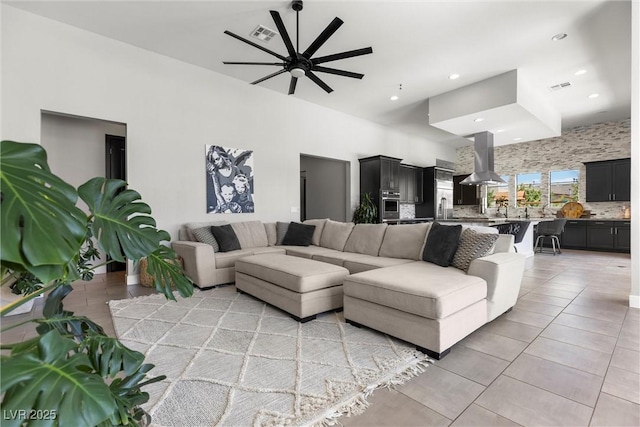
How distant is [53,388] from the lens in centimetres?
63

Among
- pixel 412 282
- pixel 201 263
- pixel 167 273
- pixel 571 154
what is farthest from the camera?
pixel 571 154

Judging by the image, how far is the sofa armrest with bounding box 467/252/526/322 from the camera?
8.37 ft

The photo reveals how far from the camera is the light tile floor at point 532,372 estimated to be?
4.96 feet

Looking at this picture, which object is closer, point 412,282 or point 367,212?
point 412,282

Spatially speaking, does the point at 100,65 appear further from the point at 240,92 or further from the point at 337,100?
the point at 337,100

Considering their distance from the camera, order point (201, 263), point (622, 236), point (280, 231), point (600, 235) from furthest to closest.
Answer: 1. point (600, 235)
2. point (622, 236)
3. point (280, 231)
4. point (201, 263)

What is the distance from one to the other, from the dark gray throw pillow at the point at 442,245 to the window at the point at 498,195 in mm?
7367

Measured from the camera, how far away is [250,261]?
344cm

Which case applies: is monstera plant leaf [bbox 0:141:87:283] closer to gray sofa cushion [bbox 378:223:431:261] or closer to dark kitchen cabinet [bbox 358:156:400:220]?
gray sofa cushion [bbox 378:223:431:261]

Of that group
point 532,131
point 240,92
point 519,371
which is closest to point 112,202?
point 519,371

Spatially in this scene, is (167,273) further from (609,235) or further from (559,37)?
(609,235)

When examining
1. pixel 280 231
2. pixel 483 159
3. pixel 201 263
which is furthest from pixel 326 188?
pixel 201 263

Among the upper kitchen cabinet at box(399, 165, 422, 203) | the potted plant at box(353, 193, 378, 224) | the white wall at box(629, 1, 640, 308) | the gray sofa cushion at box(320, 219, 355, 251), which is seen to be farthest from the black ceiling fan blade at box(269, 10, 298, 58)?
the upper kitchen cabinet at box(399, 165, 422, 203)

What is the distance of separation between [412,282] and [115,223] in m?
2.00
